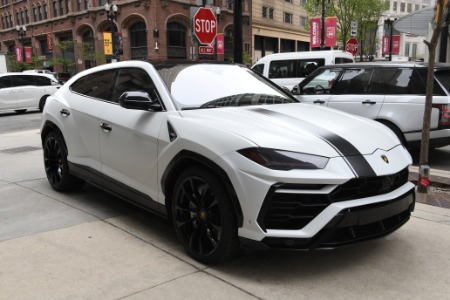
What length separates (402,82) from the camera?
748 cm

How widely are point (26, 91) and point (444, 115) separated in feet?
56.5

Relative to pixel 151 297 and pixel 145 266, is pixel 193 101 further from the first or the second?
pixel 151 297

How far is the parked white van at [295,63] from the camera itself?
14500 mm

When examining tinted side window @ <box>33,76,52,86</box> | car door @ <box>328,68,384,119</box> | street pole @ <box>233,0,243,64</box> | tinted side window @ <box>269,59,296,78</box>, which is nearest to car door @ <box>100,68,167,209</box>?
car door @ <box>328,68,384,119</box>

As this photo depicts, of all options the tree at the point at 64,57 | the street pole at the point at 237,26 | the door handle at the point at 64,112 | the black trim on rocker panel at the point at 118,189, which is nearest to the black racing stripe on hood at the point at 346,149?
the black trim on rocker panel at the point at 118,189

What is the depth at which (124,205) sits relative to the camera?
5.15 metres

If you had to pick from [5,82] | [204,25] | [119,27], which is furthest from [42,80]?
[119,27]

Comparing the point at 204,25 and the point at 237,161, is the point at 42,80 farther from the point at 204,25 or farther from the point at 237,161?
the point at 237,161

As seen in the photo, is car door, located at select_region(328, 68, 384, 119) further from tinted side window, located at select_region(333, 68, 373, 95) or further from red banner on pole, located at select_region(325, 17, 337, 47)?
red banner on pole, located at select_region(325, 17, 337, 47)

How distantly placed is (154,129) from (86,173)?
1490mm

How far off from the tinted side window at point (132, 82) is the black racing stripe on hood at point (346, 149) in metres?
1.48

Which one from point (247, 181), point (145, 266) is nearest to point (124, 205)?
point (145, 266)

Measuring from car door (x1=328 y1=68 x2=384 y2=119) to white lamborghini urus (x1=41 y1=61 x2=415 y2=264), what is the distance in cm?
350

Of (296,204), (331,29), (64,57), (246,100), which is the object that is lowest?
(296,204)
